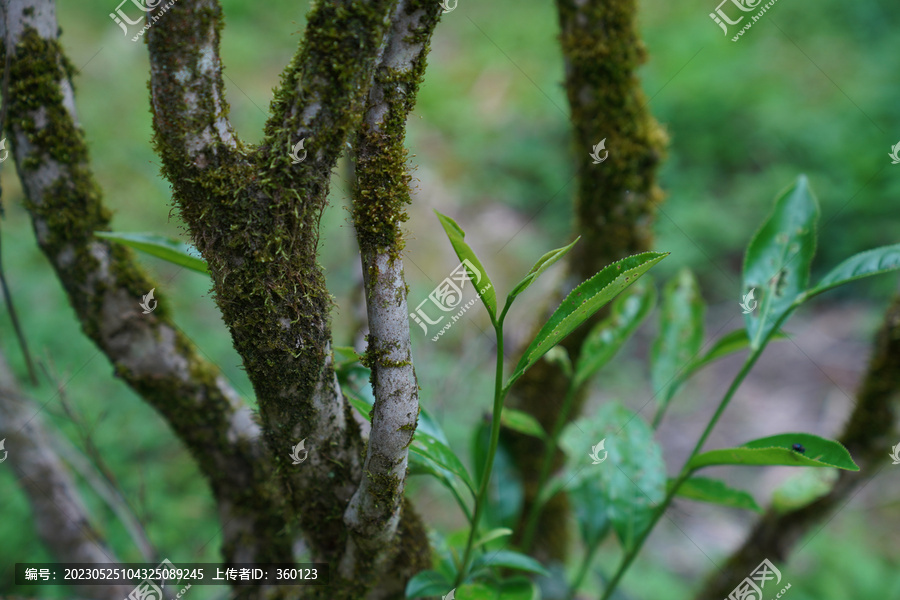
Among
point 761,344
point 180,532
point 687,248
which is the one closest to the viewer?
point 761,344

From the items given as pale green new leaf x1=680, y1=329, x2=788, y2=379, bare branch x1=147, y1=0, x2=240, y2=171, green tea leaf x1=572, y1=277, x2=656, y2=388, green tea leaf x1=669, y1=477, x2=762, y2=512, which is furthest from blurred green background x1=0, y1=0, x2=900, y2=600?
bare branch x1=147, y1=0, x2=240, y2=171

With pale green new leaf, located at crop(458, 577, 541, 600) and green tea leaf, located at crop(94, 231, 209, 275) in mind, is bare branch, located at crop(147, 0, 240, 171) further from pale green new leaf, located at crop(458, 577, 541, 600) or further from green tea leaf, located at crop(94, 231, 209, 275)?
pale green new leaf, located at crop(458, 577, 541, 600)

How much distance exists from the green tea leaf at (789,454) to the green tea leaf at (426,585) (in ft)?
1.71

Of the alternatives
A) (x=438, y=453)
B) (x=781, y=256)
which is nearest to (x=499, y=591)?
(x=438, y=453)

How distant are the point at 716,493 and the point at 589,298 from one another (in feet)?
2.03

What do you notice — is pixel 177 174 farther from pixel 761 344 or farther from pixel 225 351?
pixel 225 351

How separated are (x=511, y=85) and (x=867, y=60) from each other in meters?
2.86

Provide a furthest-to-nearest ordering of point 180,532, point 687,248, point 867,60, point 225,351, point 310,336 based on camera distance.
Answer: point 867,60 → point 687,248 → point 225,351 → point 180,532 → point 310,336

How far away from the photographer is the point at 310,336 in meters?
0.84

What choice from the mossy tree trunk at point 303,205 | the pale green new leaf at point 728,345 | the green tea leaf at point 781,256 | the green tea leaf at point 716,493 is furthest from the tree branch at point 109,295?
the green tea leaf at point 781,256

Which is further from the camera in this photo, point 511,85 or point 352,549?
point 511,85

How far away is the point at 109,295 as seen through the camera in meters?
1.18

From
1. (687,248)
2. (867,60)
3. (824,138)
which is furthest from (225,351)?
(867,60)

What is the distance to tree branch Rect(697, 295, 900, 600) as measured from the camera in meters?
1.49
